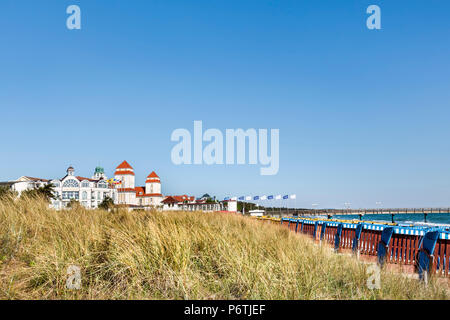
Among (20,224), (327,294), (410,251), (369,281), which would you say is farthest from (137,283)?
(410,251)

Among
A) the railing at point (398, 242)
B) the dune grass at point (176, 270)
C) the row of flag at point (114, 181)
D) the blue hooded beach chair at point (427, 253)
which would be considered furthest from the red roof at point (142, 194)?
the blue hooded beach chair at point (427, 253)

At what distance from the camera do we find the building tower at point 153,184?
122m

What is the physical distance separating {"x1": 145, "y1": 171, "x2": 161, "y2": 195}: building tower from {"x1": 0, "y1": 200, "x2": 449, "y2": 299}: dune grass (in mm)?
116031

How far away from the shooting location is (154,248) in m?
5.74

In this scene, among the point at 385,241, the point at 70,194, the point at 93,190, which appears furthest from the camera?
the point at 93,190

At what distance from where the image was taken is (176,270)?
5.08m

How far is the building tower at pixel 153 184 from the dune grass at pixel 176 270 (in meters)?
116

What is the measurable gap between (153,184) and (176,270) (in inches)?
4689

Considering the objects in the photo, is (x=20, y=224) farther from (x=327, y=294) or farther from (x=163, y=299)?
(x=327, y=294)

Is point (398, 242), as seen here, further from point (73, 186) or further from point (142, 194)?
point (142, 194)

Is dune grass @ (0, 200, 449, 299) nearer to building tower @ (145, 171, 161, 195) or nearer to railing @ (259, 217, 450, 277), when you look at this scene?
railing @ (259, 217, 450, 277)

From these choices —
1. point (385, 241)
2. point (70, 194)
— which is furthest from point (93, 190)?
point (385, 241)

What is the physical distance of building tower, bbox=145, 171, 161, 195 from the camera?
12150cm
